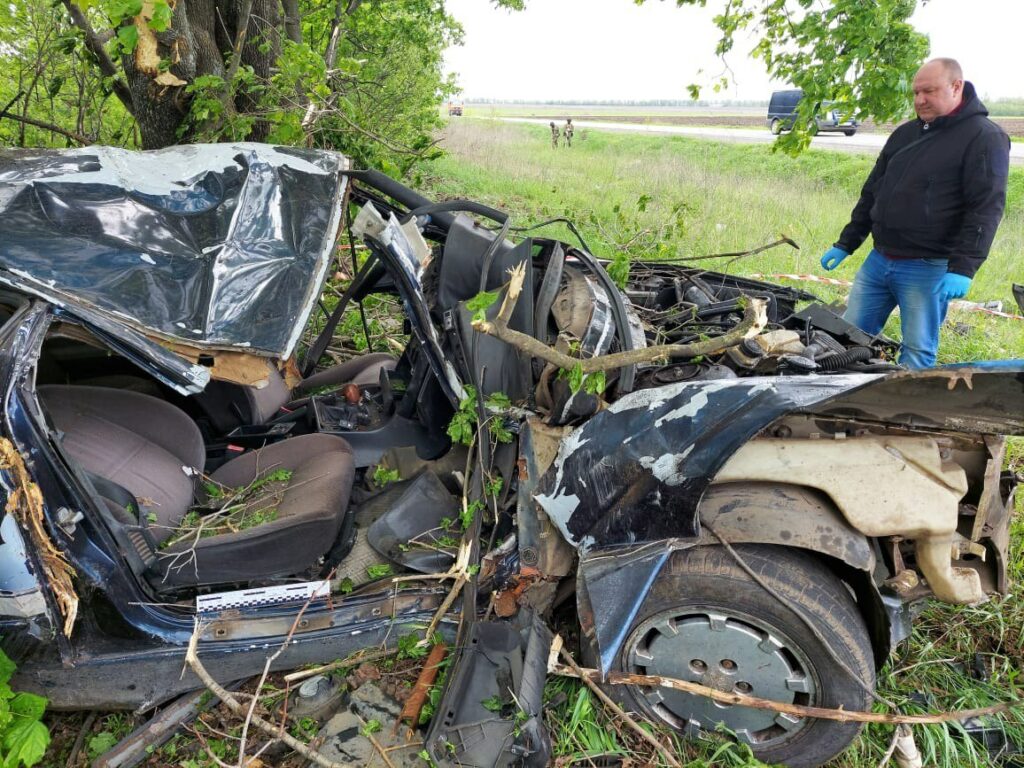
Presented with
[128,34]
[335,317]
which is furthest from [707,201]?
[128,34]

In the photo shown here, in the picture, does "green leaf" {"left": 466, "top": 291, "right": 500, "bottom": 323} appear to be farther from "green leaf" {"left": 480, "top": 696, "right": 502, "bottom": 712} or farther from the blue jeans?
the blue jeans

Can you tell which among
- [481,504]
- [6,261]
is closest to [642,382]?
[481,504]

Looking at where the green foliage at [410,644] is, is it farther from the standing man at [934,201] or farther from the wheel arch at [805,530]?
the standing man at [934,201]

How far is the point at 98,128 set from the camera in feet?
18.2

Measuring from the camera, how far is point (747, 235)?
7.45 metres

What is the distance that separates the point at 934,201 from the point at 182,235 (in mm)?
3743

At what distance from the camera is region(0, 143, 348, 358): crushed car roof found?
1.89m

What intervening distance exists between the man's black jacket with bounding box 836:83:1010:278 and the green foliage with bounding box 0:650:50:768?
4.40 meters

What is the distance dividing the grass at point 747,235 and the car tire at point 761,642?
15 cm

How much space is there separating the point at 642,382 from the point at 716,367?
27 cm

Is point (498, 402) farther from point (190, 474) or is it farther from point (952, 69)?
point (952, 69)

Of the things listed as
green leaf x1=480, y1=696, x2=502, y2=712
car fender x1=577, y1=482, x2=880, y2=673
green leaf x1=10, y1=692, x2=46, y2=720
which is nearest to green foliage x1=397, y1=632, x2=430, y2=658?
green leaf x1=480, y1=696, x2=502, y2=712

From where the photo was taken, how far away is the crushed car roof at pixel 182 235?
1886 millimetres

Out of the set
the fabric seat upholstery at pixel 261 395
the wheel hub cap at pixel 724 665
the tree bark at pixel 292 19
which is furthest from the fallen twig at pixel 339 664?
the tree bark at pixel 292 19
